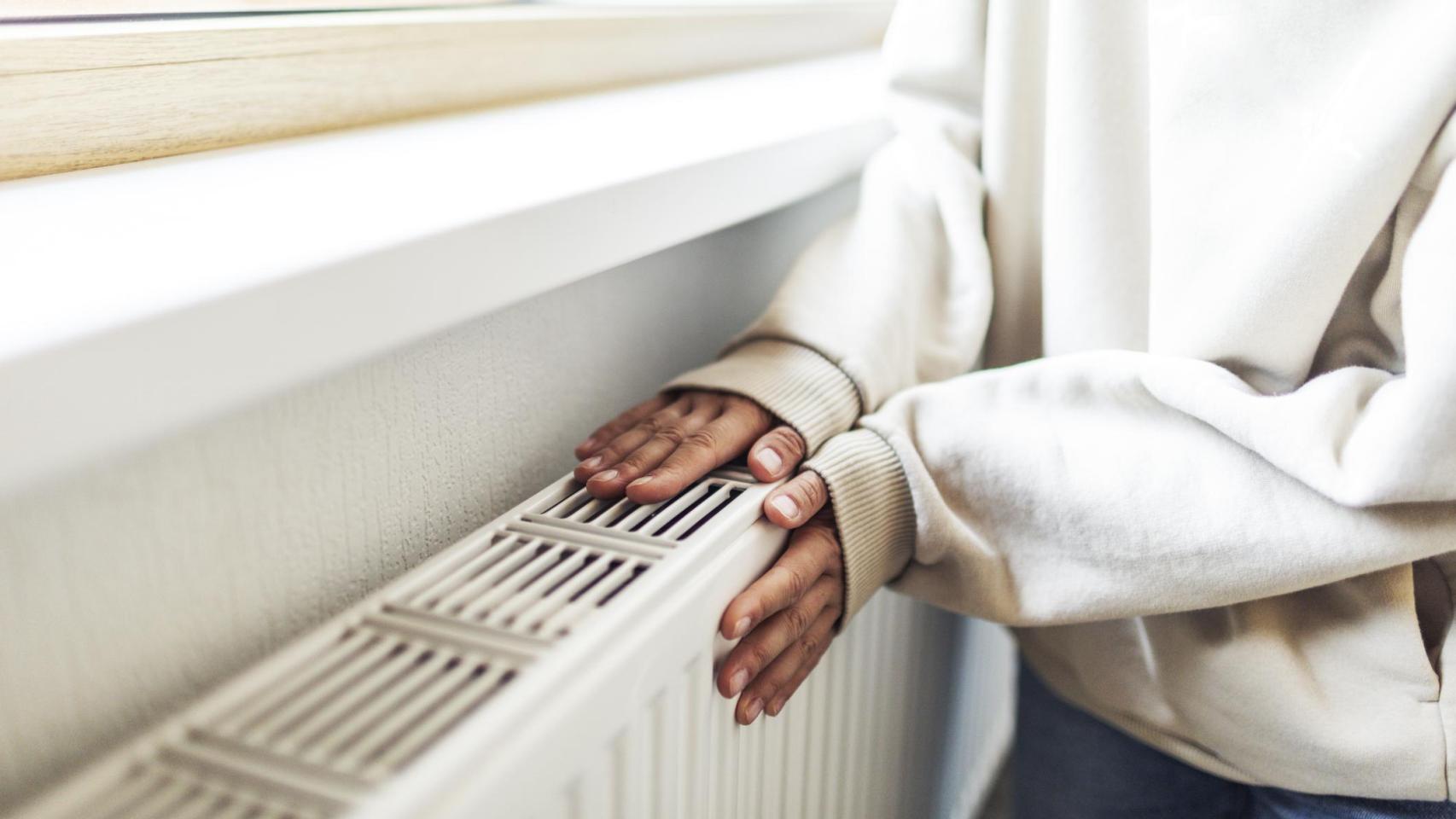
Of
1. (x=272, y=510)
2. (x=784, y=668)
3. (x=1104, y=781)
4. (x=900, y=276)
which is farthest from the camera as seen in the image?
(x=1104, y=781)

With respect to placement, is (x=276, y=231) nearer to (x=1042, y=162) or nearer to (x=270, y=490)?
(x=270, y=490)

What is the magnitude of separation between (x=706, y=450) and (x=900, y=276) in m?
0.20

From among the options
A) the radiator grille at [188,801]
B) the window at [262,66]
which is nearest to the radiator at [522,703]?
the radiator grille at [188,801]

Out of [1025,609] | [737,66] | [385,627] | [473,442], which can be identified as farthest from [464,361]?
[737,66]

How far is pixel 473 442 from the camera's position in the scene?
50 centimetres

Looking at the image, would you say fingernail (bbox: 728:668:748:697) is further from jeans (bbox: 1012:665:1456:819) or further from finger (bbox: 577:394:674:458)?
Answer: jeans (bbox: 1012:665:1456:819)

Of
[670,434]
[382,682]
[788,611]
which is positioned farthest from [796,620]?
[382,682]

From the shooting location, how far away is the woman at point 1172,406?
0.52m

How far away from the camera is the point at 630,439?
51cm

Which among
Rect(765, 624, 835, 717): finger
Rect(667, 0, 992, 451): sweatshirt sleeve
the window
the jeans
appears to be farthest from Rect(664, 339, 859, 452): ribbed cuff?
the jeans

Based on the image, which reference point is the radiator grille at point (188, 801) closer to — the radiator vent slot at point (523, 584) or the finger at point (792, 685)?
the radiator vent slot at point (523, 584)

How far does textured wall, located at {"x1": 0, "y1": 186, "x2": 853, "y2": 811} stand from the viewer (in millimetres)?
329

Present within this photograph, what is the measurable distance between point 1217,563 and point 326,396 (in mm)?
433

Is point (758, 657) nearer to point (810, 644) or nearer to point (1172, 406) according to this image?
point (810, 644)
